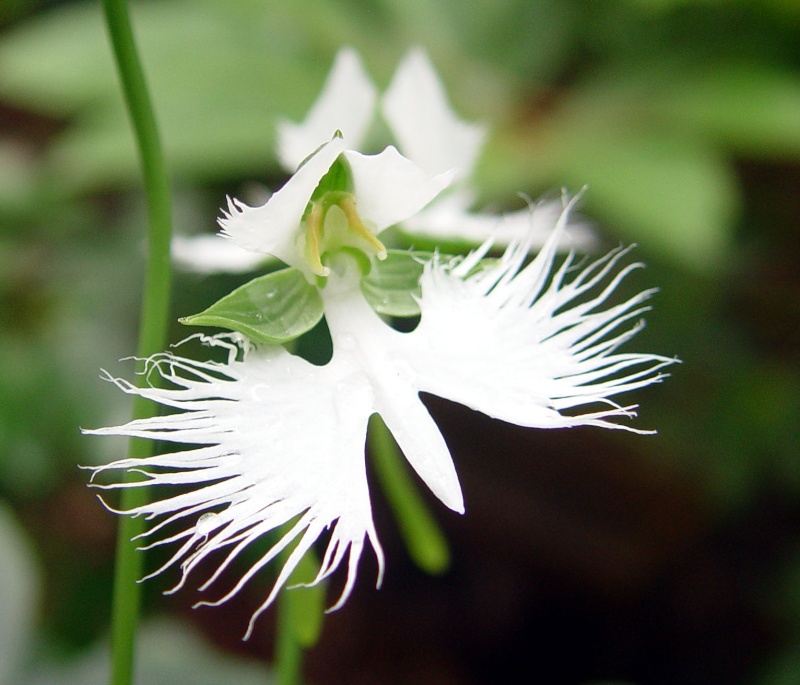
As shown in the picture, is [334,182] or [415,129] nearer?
[334,182]

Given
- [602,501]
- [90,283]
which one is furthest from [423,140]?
[602,501]

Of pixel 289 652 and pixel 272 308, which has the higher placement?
pixel 272 308

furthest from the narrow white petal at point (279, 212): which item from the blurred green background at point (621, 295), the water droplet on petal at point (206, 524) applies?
the blurred green background at point (621, 295)

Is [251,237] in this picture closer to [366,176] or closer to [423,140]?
[366,176]

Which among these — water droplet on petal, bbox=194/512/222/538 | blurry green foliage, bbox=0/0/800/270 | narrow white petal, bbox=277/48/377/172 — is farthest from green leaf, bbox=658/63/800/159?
water droplet on petal, bbox=194/512/222/538

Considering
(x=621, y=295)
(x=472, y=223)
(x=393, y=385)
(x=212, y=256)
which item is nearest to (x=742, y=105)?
(x=621, y=295)

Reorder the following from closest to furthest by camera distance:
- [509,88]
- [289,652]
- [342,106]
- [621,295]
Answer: [289,652] → [342,106] → [621,295] → [509,88]

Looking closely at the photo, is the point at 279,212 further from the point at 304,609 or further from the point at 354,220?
the point at 304,609
